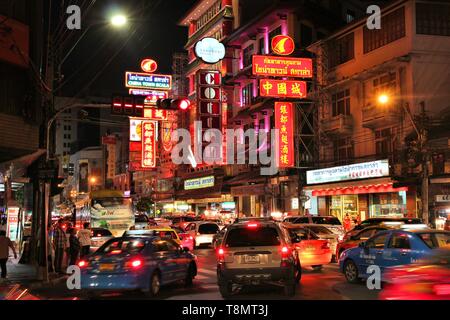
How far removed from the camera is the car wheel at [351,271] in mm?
14766

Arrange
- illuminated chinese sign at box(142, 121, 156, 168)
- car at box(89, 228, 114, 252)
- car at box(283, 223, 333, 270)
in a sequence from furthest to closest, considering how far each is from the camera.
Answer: illuminated chinese sign at box(142, 121, 156, 168), car at box(89, 228, 114, 252), car at box(283, 223, 333, 270)

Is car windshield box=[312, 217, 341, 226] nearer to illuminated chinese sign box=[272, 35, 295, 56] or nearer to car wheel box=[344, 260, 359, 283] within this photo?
car wheel box=[344, 260, 359, 283]

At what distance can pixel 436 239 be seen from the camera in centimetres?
1270

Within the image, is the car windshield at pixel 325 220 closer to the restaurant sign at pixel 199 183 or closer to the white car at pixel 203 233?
the white car at pixel 203 233

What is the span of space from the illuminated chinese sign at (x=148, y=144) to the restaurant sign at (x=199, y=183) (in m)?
8.52

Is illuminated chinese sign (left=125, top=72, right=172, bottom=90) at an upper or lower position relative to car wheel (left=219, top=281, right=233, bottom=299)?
upper

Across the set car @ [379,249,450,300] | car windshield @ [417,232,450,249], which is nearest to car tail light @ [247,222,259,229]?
car windshield @ [417,232,450,249]

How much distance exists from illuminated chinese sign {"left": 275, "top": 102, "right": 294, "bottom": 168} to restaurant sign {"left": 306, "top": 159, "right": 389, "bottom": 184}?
1.96 m

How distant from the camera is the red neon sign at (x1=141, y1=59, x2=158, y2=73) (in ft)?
165

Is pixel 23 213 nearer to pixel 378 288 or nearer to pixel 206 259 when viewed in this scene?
pixel 206 259

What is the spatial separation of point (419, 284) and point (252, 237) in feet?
19.6

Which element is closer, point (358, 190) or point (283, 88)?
point (358, 190)

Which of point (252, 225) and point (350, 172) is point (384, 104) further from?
point (252, 225)

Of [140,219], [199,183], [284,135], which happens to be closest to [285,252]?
[284,135]
